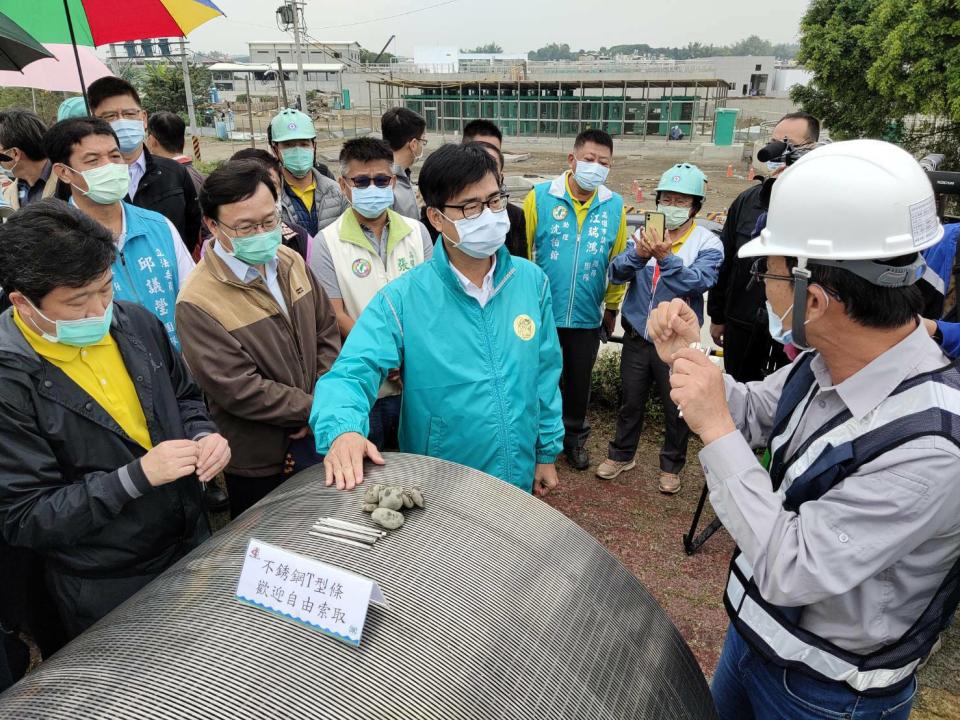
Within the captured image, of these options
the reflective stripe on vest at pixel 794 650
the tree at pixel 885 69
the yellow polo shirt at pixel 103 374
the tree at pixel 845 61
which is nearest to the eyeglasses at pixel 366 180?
the yellow polo shirt at pixel 103 374

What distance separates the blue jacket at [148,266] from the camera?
322cm

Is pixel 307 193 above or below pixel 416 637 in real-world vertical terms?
above

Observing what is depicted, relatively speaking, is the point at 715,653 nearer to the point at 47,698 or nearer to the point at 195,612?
the point at 195,612

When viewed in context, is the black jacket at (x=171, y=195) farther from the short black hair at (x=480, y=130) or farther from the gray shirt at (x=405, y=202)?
the short black hair at (x=480, y=130)

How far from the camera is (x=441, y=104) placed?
3769cm

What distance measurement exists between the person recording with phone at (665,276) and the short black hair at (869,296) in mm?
2303

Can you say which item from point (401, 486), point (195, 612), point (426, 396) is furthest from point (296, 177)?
point (195, 612)

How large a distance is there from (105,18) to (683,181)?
434 cm

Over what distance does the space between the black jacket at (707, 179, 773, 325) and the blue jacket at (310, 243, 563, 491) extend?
7.21 ft

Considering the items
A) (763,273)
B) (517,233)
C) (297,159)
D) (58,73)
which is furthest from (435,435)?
(58,73)

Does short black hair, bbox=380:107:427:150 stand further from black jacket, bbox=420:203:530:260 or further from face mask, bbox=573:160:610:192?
face mask, bbox=573:160:610:192

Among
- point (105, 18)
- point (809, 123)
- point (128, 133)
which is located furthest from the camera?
point (105, 18)

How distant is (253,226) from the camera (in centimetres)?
276

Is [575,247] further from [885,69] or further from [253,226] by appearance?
[885,69]
